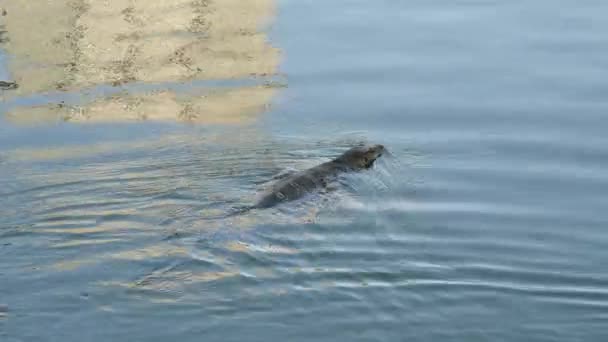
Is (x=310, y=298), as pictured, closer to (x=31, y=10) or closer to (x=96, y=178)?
(x=96, y=178)

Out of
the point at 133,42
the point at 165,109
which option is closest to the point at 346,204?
the point at 165,109

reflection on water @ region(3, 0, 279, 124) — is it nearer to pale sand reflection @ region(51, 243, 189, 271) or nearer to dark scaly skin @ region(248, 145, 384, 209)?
dark scaly skin @ region(248, 145, 384, 209)

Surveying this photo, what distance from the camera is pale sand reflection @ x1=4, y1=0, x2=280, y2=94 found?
44.6 feet

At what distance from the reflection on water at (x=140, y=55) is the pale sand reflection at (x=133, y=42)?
1cm

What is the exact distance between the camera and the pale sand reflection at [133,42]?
44.6 feet

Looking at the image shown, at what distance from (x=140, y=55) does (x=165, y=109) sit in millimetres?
2111

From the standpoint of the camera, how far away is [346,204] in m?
9.76

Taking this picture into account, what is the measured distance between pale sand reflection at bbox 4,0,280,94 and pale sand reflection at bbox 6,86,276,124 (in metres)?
0.61

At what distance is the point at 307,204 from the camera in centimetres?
Answer: 962

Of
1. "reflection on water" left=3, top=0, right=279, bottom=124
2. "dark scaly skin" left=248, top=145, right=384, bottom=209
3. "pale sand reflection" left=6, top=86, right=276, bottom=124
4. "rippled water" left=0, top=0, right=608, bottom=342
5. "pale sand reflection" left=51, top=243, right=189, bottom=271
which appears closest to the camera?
"rippled water" left=0, top=0, right=608, bottom=342

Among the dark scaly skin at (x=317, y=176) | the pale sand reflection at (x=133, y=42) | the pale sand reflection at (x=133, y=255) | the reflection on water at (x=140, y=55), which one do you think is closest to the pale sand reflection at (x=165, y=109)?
the reflection on water at (x=140, y=55)

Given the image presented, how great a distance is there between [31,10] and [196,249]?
28.4 feet

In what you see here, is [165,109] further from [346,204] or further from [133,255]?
[133,255]

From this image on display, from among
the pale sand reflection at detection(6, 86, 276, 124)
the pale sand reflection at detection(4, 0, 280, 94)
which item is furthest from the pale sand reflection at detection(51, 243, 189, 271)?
the pale sand reflection at detection(4, 0, 280, 94)
